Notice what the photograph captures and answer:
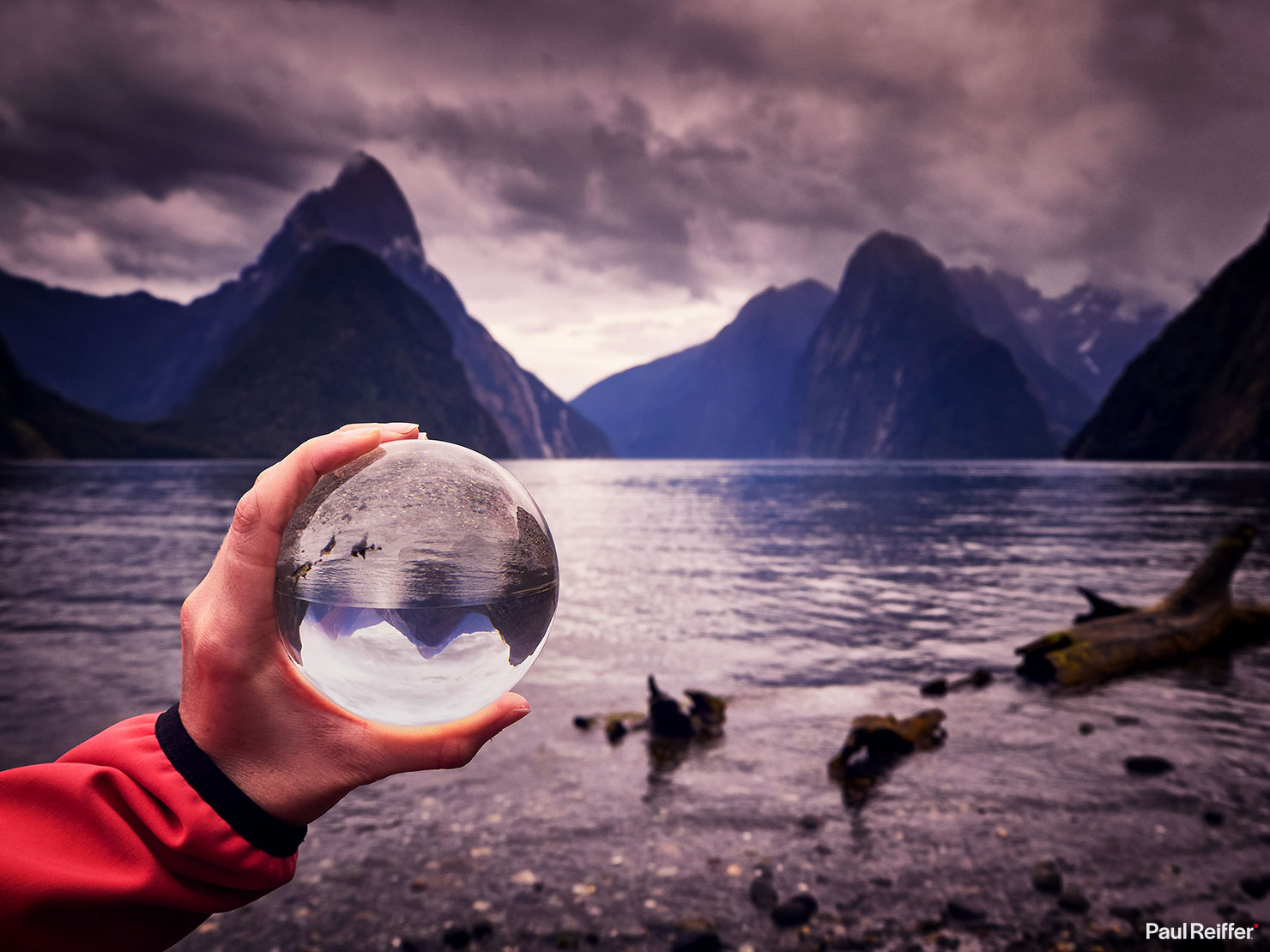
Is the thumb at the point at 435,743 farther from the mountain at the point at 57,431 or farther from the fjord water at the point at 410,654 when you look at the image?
the mountain at the point at 57,431

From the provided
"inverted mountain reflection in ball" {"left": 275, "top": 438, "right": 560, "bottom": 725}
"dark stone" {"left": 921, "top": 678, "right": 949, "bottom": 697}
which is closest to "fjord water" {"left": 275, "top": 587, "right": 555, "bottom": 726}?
"inverted mountain reflection in ball" {"left": 275, "top": 438, "right": 560, "bottom": 725}

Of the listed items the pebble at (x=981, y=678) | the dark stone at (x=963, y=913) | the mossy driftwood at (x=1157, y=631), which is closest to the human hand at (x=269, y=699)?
the dark stone at (x=963, y=913)

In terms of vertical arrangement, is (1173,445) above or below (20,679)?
above

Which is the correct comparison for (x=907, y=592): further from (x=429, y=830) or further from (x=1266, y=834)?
(x=429, y=830)

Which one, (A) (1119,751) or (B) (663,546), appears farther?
(B) (663,546)

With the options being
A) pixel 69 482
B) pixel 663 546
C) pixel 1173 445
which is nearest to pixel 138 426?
pixel 69 482

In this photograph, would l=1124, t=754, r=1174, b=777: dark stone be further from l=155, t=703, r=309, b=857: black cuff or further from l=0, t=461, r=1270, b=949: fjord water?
l=155, t=703, r=309, b=857: black cuff

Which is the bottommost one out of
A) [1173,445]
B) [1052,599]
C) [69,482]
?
[1052,599]

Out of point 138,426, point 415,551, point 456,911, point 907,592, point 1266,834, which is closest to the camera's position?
point 415,551

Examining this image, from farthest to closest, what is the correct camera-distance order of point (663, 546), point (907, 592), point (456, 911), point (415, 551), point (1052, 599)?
point (663, 546), point (907, 592), point (1052, 599), point (456, 911), point (415, 551)
